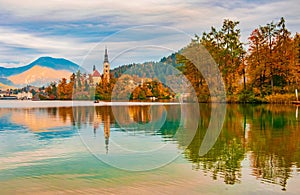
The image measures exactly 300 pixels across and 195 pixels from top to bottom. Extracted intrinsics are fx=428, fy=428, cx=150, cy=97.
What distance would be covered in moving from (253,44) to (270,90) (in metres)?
6.43

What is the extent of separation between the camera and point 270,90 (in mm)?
54188

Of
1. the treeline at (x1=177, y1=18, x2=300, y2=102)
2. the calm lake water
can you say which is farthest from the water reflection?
the treeline at (x1=177, y1=18, x2=300, y2=102)

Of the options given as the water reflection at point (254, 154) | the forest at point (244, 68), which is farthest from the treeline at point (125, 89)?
the water reflection at point (254, 154)

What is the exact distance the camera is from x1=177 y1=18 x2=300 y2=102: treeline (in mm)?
52781

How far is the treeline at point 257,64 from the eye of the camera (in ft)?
173

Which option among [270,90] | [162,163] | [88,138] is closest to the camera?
[162,163]

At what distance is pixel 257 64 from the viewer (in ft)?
181

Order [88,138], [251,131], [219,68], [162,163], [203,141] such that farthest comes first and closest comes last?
[219,68], [251,131], [88,138], [203,141], [162,163]

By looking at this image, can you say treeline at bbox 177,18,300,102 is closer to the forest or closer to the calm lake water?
the forest

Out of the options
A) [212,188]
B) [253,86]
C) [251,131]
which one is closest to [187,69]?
[253,86]

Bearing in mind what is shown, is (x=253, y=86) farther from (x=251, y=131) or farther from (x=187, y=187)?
(x=187, y=187)

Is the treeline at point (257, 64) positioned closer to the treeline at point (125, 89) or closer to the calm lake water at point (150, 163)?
the treeline at point (125, 89)

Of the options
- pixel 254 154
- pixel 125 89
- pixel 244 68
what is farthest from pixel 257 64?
pixel 254 154

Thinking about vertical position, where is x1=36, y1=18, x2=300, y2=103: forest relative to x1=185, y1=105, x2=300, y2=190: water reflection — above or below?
above
